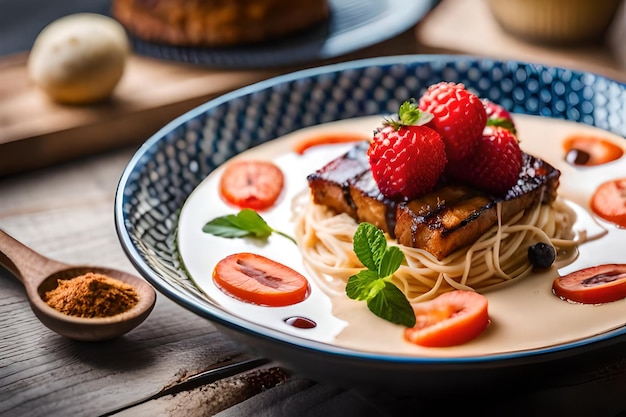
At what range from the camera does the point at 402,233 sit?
2.56 meters

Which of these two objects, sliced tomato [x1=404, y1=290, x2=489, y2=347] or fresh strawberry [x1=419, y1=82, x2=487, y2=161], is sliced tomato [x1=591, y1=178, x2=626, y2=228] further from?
sliced tomato [x1=404, y1=290, x2=489, y2=347]

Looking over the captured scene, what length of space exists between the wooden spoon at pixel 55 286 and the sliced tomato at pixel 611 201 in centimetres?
152

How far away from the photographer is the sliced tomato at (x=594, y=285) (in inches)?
91.8

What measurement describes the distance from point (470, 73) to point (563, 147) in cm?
57

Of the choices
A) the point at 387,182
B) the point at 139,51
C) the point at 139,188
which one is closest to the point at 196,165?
the point at 139,188

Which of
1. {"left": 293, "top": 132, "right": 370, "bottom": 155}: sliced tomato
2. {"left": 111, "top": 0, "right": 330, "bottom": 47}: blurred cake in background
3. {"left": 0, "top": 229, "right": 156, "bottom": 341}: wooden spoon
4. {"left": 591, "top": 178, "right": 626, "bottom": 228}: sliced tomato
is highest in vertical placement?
{"left": 111, "top": 0, "right": 330, "bottom": 47}: blurred cake in background

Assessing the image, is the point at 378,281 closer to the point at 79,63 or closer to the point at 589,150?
the point at 589,150

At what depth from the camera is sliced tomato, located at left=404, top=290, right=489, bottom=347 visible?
7.04 ft

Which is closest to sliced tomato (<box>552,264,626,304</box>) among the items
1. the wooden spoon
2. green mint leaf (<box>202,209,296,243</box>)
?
green mint leaf (<box>202,209,296,243</box>)

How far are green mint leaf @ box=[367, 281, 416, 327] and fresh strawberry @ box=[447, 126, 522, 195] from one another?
1.66ft

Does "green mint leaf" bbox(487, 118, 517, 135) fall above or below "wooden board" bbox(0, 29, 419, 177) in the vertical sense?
above

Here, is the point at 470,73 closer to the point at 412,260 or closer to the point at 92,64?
the point at 412,260

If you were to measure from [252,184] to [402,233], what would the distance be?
2.28 feet

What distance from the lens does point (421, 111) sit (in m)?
2.52
